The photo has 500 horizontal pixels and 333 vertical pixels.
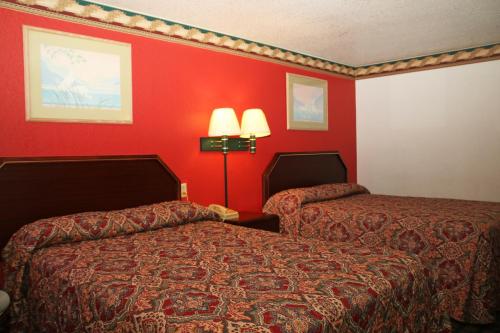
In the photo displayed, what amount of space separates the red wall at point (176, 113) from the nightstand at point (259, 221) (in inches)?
18.3

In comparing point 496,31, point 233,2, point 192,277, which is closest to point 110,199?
point 192,277

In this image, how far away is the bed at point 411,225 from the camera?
2832 millimetres

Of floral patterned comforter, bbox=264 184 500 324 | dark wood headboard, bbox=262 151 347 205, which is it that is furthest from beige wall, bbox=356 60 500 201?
floral patterned comforter, bbox=264 184 500 324

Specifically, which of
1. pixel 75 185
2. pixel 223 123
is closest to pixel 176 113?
pixel 223 123

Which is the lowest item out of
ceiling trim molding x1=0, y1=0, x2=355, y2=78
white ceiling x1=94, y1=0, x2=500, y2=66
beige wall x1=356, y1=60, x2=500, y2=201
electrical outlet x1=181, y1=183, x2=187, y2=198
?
electrical outlet x1=181, y1=183, x2=187, y2=198

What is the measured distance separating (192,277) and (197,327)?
0.49 meters

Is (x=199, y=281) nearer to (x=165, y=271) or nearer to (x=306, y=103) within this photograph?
(x=165, y=271)

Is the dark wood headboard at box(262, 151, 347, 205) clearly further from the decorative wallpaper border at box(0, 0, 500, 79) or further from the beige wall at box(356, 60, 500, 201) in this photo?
the decorative wallpaper border at box(0, 0, 500, 79)

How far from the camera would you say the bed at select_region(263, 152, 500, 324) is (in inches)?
111

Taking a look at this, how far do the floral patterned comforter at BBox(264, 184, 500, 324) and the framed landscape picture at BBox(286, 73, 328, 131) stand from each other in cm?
95

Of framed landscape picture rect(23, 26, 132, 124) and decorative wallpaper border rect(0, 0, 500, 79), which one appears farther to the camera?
decorative wallpaper border rect(0, 0, 500, 79)

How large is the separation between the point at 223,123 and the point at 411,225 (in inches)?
69.3

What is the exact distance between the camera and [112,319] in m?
1.55

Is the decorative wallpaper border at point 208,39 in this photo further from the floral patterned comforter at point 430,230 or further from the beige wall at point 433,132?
the floral patterned comforter at point 430,230
